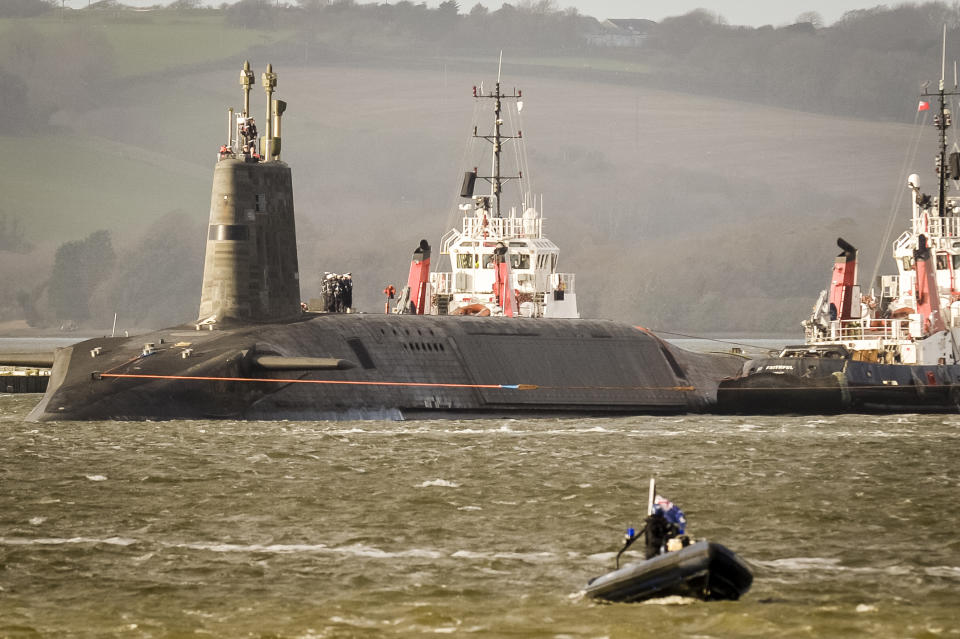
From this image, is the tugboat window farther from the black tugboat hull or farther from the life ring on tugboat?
the black tugboat hull

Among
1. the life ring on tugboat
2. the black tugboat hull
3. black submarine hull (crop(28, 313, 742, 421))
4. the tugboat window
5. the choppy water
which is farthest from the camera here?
the tugboat window

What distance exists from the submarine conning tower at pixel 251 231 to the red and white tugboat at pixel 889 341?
2044 centimetres

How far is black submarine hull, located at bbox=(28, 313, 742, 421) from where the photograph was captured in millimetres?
50250

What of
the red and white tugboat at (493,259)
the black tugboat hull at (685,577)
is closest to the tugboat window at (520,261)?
the red and white tugboat at (493,259)

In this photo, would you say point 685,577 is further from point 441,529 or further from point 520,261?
point 520,261

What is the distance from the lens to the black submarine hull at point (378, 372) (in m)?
50.2

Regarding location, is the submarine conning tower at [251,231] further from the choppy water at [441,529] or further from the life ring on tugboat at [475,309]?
the life ring on tugboat at [475,309]

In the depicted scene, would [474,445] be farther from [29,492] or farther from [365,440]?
[29,492]

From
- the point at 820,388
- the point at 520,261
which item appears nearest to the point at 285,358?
the point at 820,388

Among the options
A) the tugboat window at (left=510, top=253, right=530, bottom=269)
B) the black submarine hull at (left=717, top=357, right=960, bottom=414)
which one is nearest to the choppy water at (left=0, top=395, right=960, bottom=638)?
the black submarine hull at (left=717, top=357, right=960, bottom=414)

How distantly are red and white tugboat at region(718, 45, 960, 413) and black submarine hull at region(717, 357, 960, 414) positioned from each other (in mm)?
41

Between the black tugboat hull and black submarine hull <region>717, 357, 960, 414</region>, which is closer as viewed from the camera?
the black tugboat hull

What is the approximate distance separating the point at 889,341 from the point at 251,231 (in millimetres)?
29444

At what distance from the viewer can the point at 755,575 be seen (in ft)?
85.3
